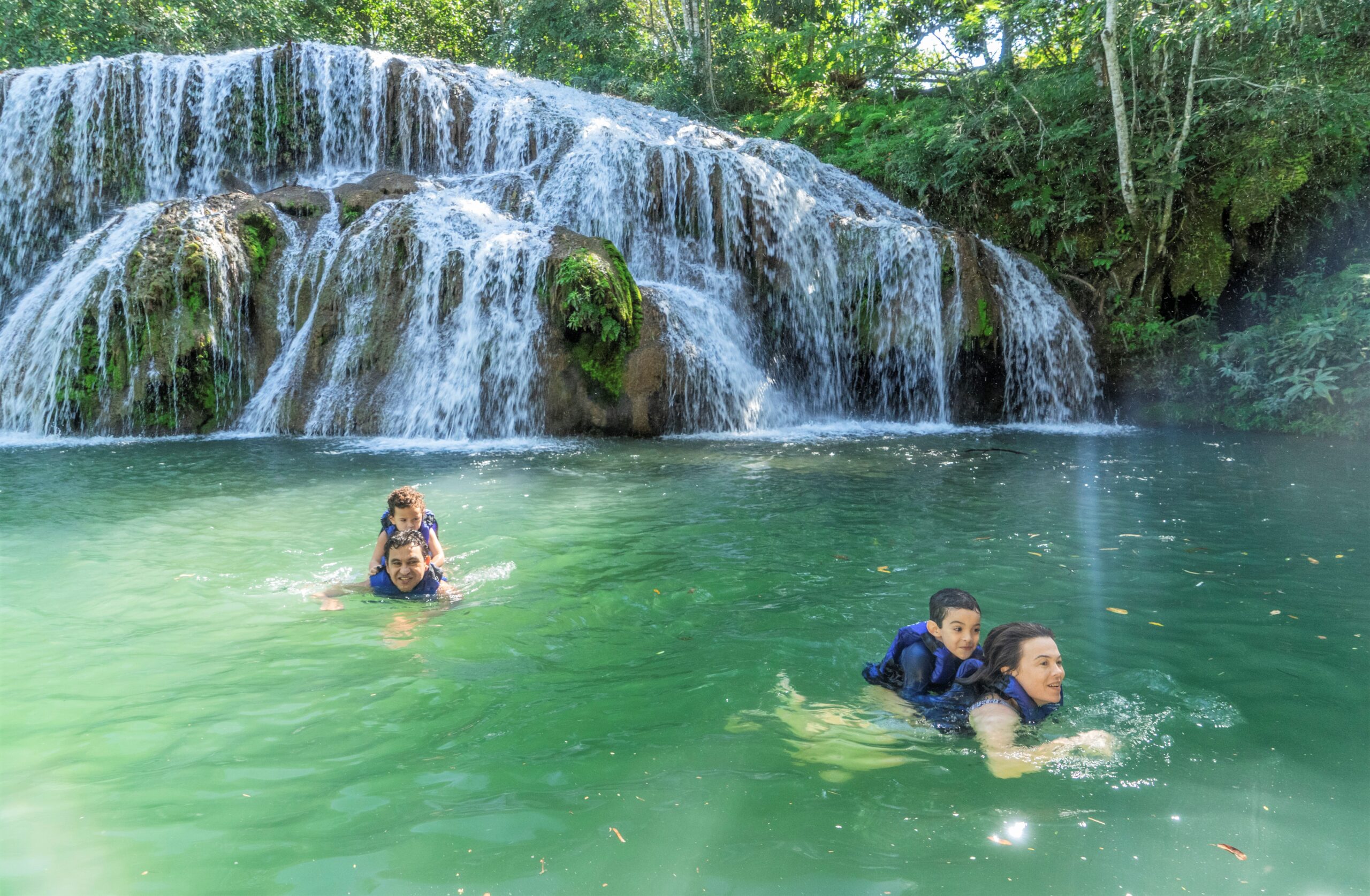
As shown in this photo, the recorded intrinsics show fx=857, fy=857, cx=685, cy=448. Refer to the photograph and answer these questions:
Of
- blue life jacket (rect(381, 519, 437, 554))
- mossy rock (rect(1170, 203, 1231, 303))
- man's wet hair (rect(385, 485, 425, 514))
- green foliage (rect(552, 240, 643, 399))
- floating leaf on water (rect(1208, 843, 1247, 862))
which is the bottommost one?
floating leaf on water (rect(1208, 843, 1247, 862))

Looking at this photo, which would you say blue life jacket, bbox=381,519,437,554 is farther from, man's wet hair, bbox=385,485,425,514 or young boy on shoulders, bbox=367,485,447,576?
man's wet hair, bbox=385,485,425,514

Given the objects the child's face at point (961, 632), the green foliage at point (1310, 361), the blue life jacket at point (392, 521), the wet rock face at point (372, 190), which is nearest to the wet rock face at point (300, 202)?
the wet rock face at point (372, 190)

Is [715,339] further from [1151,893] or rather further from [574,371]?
[1151,893]

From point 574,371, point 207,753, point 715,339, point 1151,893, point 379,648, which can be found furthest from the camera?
point 715,339

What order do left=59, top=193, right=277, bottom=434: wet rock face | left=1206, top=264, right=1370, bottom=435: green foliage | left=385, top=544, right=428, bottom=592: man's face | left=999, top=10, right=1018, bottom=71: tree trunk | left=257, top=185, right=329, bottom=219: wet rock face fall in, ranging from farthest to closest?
left=999, top=10, right=1018, bottom=71: tree trunk
left=257, top=185, right=329, bottom=219: wet rock face
left=59, top=193, right=277, bottom=434: wet rock face
left=1206, top=264, right=1370, bottom=435: green foliage
left=385, top=544, right=428, bottom=592: man's face

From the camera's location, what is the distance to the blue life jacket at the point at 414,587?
488cm

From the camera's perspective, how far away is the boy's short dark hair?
355 centimetres

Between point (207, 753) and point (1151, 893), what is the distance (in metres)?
3.07

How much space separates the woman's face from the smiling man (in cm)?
316

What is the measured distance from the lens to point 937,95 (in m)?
19.9

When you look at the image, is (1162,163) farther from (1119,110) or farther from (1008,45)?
(1008,45)

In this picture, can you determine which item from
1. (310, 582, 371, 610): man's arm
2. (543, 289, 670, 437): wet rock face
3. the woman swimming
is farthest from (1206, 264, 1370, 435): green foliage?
(310, 582, 371, 610): man's arm

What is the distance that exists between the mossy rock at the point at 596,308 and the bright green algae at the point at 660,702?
5.12m

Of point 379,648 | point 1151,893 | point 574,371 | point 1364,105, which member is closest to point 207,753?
point 379,648
